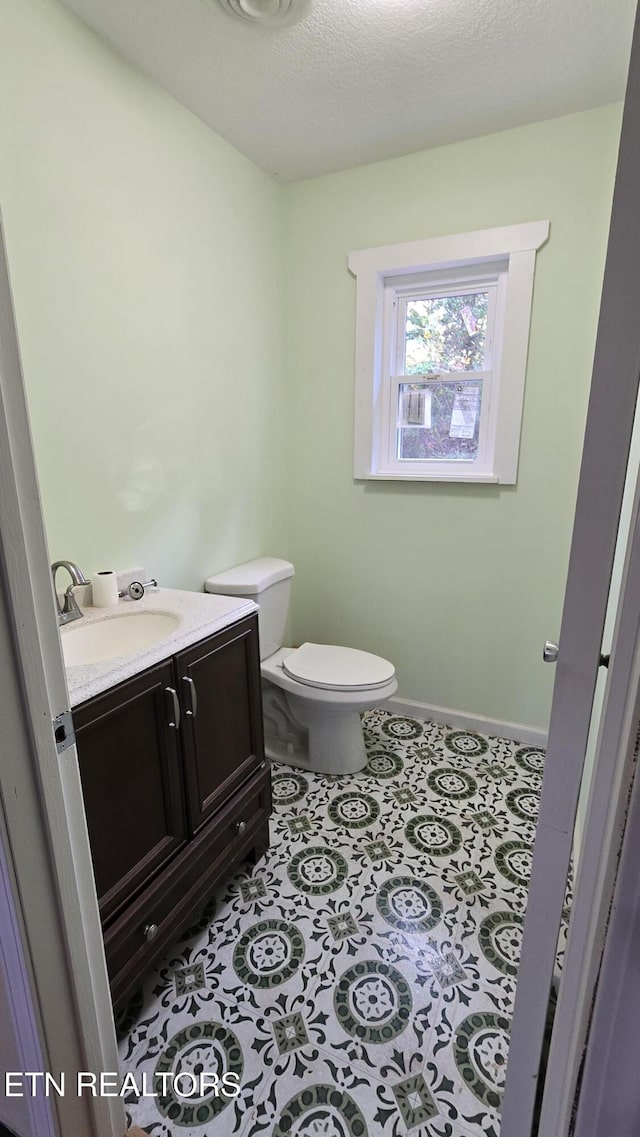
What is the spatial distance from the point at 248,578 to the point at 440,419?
1.12 meters

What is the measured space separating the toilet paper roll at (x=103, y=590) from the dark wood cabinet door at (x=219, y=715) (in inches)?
16.0

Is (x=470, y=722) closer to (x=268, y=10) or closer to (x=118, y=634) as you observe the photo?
(x=118, y=634)

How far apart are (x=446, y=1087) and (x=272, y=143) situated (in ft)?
9.42

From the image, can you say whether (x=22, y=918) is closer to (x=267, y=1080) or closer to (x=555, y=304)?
(x=267, y=1080)

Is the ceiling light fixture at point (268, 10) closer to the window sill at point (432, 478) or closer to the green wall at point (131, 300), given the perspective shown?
the green wall at point (131, 300)

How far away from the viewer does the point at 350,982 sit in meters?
1.26

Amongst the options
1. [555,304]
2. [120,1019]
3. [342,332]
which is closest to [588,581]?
[120,1019]

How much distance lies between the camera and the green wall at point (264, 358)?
4.55 ft

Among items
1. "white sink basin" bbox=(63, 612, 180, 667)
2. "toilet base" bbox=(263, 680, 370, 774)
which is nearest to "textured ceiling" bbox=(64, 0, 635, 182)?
"white sink basin" bbox=(63, 612, 180, 667)

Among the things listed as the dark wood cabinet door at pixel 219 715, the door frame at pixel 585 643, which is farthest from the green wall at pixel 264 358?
the door frame at pixel 585 643

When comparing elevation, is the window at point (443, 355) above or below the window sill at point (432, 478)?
above

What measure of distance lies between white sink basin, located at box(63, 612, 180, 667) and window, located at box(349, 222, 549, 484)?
1247mm

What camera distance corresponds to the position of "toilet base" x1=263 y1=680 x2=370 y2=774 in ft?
6.68

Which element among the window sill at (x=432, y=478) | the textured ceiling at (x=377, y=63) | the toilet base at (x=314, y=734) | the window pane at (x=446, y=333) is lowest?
the toilet base at (x=314, y=734)
